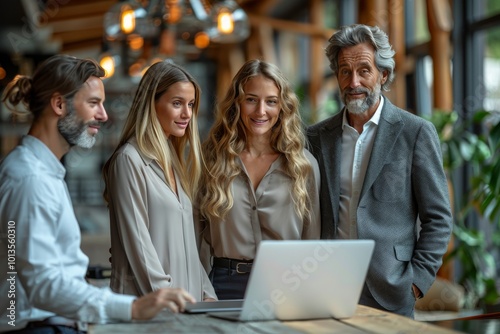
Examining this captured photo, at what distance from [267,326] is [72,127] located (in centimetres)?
76

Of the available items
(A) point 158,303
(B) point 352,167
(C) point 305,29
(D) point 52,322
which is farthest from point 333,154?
(C) point 305,29

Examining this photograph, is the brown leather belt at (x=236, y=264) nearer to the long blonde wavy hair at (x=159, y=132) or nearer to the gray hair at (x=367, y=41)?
the long blonde wavy hair at (x=159, y=132)

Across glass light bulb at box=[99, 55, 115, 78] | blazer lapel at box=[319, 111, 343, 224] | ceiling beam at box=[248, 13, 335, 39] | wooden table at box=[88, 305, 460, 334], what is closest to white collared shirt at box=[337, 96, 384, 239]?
blazer lapel at box=[319, 111, 343, 224]

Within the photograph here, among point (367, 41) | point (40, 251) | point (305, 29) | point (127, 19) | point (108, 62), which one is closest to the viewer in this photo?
point (40, 251)

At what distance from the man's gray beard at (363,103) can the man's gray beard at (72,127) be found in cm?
118

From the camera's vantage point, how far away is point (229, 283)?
2.87 metres

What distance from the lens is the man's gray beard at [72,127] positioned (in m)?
2.12

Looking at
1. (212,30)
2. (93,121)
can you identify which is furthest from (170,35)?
(93,121)

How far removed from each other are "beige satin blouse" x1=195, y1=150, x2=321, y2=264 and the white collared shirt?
0.34ft

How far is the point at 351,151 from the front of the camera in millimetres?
3037

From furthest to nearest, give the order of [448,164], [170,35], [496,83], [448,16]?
1. [170,35]
2. [448,16]
3. [496,83]
4. [448,164]

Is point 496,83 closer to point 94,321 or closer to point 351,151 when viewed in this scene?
point 351,151

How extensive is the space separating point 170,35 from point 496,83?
267cm

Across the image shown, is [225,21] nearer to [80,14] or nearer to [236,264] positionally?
[236,264]
